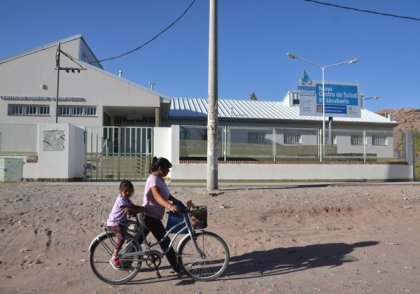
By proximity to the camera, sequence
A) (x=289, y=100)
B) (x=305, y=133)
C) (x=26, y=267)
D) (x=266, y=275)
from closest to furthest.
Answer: (x=266, y=275), (x=26, y=267), (x=305, y=133), (x=289, y=100)

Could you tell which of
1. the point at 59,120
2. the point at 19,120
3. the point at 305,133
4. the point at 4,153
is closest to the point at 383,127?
the point at 305,133

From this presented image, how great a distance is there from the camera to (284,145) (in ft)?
55.0

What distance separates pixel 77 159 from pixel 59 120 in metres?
13.5

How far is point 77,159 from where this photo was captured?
1512cm

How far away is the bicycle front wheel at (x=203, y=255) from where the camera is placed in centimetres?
541

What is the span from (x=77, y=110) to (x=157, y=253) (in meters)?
24.3

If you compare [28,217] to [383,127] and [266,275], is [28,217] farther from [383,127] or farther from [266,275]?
[383,127]

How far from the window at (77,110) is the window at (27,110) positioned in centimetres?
99

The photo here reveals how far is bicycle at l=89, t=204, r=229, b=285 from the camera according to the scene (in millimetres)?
5289

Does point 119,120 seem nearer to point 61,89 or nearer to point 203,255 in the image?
point 61,89

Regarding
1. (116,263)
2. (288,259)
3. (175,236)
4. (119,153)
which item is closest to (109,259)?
(116,263)

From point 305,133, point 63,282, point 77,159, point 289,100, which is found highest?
point 289,100

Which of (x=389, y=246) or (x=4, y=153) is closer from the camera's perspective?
(x=389, y=246)

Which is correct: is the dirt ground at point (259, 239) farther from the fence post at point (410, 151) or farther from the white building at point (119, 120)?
the fence post at point (410, 151)
